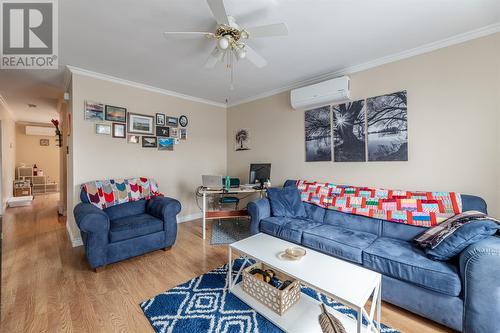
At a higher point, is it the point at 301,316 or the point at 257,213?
the point at 257,213

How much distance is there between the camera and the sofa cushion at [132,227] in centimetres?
226

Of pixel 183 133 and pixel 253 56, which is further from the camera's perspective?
pixel 183 133

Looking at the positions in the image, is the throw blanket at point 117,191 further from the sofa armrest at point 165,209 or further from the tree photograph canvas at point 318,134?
the tree photograph canvas at point 318,134

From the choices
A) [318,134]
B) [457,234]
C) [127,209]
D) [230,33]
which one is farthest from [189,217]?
[457,234]

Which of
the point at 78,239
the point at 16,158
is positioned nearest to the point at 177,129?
the point at 78,239

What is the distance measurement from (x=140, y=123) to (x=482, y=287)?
409 centimetres

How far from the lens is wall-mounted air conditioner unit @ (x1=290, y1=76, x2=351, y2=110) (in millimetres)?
2682

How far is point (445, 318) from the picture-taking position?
143 cm

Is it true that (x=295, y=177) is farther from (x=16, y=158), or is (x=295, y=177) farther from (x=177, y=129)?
(x=16, y=158)

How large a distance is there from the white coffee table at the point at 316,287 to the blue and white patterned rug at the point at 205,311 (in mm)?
70

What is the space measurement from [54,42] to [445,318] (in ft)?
13.6

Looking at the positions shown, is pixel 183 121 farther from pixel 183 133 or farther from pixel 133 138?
pixel 133 138

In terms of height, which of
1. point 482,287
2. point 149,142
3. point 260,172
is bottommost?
point 482,287

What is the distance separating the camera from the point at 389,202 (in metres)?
2.25
